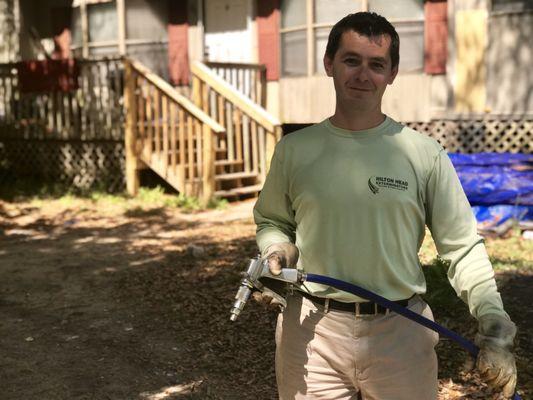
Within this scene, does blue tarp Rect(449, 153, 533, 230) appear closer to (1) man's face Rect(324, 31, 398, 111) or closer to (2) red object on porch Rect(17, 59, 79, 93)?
(1) man's face Rect(324, 31, 398, 111)

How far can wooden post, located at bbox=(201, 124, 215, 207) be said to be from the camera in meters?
11.2

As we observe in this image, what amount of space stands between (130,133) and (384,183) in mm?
9960

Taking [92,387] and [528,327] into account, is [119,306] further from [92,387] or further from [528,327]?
[528,327]

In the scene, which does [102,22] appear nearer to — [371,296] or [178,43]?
[178,43]

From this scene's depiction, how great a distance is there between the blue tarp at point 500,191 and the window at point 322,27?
3.18m

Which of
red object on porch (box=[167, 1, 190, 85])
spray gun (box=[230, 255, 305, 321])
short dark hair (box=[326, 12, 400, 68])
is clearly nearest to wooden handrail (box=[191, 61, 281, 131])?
red object on porch (box=[167, 1, 190, 85])

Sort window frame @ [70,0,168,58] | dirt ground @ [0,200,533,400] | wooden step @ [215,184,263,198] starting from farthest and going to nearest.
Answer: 1. window frame @ [70,0,168,58]
2. wooden step @ [215,184,263,198]
3. dirt ground @ [0,200,533,400]

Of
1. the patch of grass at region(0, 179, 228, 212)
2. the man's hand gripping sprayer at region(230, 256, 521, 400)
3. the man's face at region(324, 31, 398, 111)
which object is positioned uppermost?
the man's face at region(324, 31, 398, 111)

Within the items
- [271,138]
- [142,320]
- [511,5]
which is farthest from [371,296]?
[511,5]

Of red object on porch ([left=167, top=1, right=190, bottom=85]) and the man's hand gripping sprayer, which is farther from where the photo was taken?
red object on porch ([left=167, top=1, right=190, bottom=85])

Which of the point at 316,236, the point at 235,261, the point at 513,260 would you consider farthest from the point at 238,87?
the point at 316,236

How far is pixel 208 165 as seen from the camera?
11242 millimetres

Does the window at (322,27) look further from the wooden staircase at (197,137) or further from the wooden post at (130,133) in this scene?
the wooden post at (130,133)

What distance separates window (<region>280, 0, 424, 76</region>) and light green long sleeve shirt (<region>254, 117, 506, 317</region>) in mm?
9721
